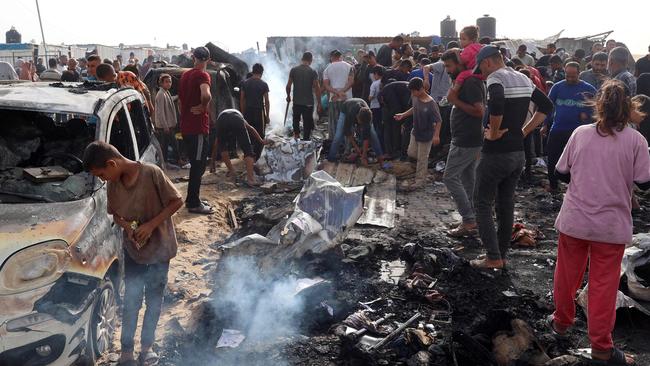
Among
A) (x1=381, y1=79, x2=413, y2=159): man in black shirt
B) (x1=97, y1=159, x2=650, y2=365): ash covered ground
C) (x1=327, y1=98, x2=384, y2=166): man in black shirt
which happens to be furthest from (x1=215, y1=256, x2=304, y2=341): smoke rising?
(x1=381, y1=79, x2=413, y2=159): man in black shirt

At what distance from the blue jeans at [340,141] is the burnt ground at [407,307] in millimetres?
3490

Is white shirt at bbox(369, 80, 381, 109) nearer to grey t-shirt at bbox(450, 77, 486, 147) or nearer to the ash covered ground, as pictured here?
the ash covered ground

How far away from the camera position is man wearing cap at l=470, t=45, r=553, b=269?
5.39m

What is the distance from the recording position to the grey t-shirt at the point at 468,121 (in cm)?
633

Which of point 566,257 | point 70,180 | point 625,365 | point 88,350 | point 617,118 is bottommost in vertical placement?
point 625,365

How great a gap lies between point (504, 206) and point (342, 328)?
231 cm

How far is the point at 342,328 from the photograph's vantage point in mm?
4453

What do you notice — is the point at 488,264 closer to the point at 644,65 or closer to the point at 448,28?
the point at 644,65

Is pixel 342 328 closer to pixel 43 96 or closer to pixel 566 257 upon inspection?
pixel 566 257

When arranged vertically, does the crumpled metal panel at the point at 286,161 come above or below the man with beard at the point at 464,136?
below

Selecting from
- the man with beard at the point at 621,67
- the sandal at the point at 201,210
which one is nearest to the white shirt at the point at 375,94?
the man with beard at the point at 621,67

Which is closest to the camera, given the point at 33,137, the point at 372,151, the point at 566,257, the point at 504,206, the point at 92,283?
the point at 92,283

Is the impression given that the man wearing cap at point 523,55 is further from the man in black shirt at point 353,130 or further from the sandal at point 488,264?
the sandal at point 488,264

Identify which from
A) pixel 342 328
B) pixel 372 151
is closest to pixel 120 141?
pixel 342 328
